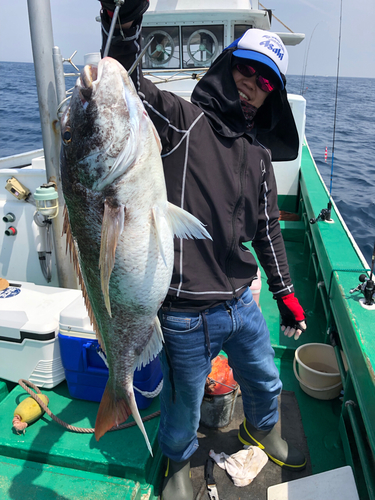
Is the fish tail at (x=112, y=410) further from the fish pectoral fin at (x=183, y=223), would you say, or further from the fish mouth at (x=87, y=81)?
the fish mouth at (x=87, y=81)

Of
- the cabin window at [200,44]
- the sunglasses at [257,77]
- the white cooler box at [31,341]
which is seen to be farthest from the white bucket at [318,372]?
the cabin window at [200,44]

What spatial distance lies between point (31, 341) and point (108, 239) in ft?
5.56

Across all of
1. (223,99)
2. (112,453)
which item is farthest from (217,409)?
(223,99)

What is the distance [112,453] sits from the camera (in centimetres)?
240

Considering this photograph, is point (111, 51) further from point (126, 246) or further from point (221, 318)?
point (221, 318)

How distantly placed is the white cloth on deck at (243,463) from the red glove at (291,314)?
84 cm

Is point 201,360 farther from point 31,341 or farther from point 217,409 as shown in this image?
point 31,341

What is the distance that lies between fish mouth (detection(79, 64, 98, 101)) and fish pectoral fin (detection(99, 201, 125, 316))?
15.3 inches

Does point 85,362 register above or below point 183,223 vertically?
below

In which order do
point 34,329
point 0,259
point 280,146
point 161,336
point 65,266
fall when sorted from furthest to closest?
1. point 0,259
2. point 65,266
3. point 34,329
4. point 280,146
5. point 161,336

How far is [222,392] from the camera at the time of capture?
2.77m

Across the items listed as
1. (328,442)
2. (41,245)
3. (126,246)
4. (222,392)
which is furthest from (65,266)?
(328,442)

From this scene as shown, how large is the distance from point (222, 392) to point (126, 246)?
165 cm

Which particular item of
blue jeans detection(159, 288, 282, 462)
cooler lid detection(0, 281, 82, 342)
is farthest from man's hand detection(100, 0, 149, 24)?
cooler lid detection(0, 281, 82, 342)
